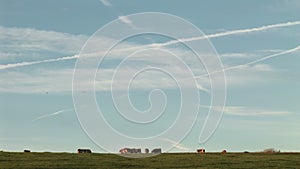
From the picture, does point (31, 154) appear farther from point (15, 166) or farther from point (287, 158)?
point (287, 158)

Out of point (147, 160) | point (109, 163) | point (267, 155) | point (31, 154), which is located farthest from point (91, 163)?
point (267, 155)

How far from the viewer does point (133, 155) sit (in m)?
41.1

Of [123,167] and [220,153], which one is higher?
[220,153]

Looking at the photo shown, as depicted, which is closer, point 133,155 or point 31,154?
point 133,155

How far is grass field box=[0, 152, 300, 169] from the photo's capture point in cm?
3991

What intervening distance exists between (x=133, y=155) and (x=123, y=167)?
7.33ft

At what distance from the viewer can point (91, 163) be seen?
40.4 meters

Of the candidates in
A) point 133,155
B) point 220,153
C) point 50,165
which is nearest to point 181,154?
point 220,153

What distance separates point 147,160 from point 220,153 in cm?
837

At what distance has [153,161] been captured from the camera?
4247 cm

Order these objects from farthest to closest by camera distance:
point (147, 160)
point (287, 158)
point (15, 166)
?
point (287, 158) → point (147, 160) → point (15, 166)

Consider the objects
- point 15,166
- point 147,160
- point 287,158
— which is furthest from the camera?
point 287,158

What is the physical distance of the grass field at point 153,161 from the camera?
39.9m

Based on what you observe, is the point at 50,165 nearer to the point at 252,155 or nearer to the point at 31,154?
the point at 31,154
